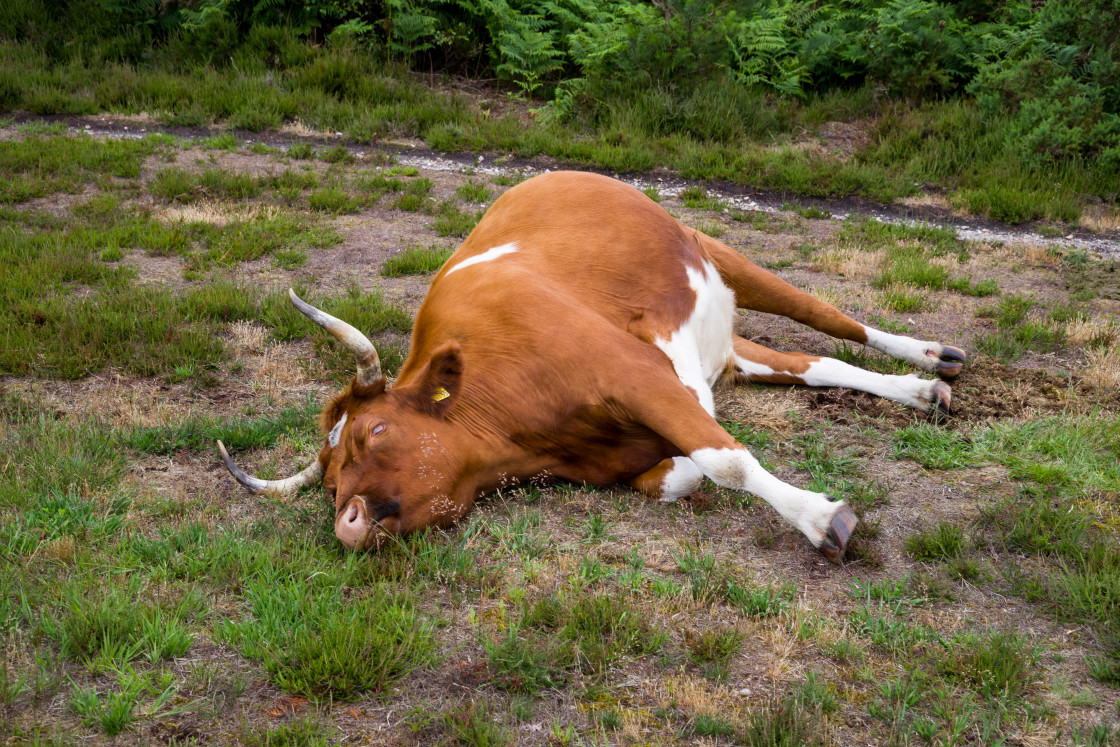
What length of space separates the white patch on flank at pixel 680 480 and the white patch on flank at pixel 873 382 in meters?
1.63

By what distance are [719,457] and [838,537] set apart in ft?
1.86

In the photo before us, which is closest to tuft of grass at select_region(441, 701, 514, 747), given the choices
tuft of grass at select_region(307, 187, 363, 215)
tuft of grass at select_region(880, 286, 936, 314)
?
tuft of grass at select_region(880, 286, 936, 314)

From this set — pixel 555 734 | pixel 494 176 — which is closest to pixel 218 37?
pixel 494 176

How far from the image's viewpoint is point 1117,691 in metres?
2.78

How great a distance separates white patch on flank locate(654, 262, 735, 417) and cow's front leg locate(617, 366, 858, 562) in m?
0.35

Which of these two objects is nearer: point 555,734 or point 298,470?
point 555,734

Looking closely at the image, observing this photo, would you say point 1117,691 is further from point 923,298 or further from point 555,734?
point 923,298

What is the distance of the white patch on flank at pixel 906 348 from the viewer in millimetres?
5328

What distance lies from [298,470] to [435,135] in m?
8.16

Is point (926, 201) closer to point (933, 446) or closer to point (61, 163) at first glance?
point (933, 446)

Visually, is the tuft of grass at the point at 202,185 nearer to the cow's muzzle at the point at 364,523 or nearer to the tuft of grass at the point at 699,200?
the tuft of grass at the point at 699,200

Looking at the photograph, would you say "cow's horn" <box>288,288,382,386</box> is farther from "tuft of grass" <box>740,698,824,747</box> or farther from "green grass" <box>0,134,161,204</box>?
"green grass" <box>0,134,161,204</box>

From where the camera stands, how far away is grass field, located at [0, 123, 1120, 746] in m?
2.69

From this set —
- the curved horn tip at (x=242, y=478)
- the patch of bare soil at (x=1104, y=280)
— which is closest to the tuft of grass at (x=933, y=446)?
the curved horn tip at (x=242, y=478)
